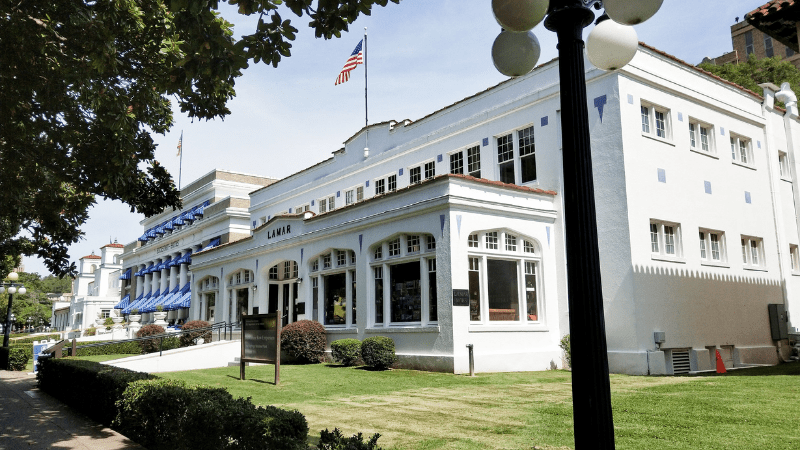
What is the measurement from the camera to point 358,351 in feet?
58.9

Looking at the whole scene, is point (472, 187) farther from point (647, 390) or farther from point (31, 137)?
point (31, 137)

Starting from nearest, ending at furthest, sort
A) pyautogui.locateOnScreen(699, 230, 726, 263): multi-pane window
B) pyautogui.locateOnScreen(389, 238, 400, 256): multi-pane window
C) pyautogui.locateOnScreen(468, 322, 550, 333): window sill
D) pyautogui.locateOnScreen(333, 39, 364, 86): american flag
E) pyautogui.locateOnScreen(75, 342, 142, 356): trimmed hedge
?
1. pyautogui.locateOnScreen(468, 322, 550, 333): window sill
2. pyautogui.locateOnScreen(389, 238, 400, 256): multi-pane window
3. pyautogui.locateOnScreen(699, 230, 726, 263): multi-pane window
4. pyautogui.locateOnScreen(333, 39, 364, 86): american flag
5. pyautogui.locateOnScreen(75, 342, 142, 356): trimmed hedge

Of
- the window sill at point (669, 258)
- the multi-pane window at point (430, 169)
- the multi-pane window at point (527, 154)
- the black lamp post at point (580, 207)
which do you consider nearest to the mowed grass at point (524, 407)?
the window sill at point (669, 258)

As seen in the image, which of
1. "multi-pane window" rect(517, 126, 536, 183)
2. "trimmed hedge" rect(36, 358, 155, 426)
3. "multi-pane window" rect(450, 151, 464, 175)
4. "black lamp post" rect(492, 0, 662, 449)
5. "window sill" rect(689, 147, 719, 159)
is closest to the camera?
"black lamp post" rect(492, 0, 662, 449)

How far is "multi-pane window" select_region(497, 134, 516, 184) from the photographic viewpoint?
64.0ft

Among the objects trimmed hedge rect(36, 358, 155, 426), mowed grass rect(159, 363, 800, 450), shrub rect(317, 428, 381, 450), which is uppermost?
shrub rect(317, 428, 381, 450)

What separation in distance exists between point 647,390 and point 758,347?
9.64m

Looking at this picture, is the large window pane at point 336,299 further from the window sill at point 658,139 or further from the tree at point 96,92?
the window sill at point 658,139

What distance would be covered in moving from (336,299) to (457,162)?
661 cm

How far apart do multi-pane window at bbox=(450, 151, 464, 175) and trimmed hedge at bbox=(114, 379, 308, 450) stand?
47.3 ft

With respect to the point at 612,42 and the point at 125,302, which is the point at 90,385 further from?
the point at 125,302

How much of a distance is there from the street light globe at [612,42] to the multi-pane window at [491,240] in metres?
12.1

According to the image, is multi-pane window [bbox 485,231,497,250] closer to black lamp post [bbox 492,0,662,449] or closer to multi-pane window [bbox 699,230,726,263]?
multi-pane window [bbox 699,230,726,263]

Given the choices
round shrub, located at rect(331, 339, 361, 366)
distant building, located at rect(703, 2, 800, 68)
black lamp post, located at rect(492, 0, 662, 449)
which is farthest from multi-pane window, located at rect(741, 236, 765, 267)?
distant building, located at rect(703, 2, 800, 68)
